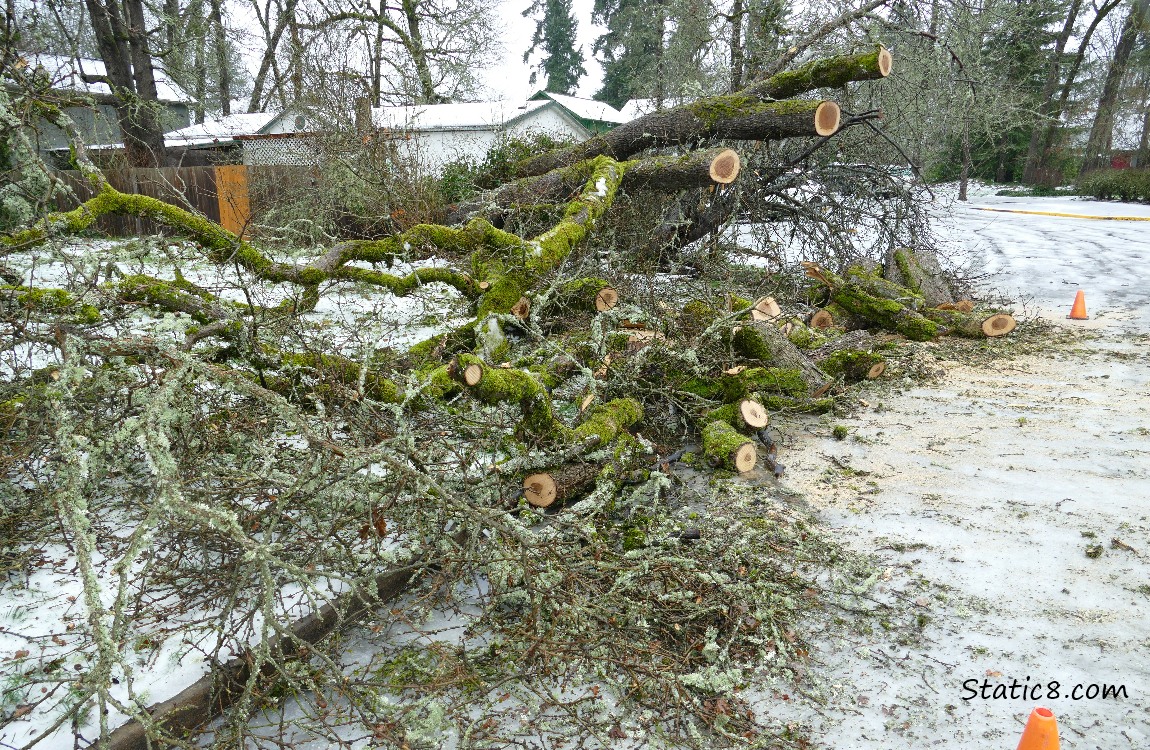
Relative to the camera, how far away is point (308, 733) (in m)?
2.16

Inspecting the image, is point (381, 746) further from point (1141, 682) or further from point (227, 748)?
point (1141, 682)

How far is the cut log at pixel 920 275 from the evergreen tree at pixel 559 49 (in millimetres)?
31109

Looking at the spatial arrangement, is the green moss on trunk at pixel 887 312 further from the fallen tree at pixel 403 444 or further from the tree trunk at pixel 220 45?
the tree trunk at pixel 220 45

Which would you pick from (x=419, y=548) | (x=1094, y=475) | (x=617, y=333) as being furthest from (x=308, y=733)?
(x=1094, y=475)

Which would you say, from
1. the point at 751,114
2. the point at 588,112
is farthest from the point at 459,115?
the point at 751,114

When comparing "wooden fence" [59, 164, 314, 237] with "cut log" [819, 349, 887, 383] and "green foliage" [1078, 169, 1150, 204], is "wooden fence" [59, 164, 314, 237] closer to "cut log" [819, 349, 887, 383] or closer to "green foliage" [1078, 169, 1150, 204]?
"cut log" [819, 349, 887, 383]

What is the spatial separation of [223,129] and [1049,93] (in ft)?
95.8

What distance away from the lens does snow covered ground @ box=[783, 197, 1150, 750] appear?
221 centimetres

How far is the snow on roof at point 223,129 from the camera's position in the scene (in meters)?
18.9

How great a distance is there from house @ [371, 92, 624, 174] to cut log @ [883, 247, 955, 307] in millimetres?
5720

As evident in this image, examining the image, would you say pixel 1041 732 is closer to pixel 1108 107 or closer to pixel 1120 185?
pixel 1120 185

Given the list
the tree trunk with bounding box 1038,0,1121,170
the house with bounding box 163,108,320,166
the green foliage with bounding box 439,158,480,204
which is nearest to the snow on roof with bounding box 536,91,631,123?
the house with bounding box 163,108,320,166

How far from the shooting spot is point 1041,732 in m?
1.88

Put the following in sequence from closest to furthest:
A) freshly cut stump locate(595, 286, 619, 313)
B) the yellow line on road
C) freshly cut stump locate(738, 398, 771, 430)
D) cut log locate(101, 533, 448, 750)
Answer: cut log locate(101, 533, 448, 750), freshly cut stump locate(738, 398, 771, 430), freshly cut stump locate(595, 286, 619, 313), the yellow line on road
